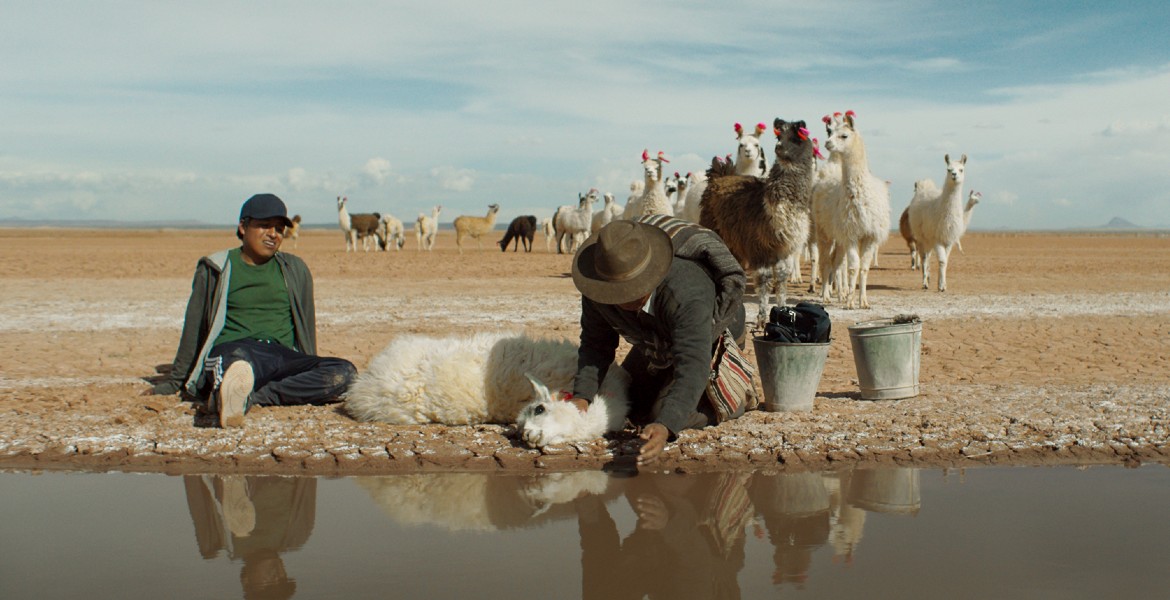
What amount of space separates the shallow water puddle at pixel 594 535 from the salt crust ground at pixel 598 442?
0.22 meters

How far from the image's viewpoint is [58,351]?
8.16 meters

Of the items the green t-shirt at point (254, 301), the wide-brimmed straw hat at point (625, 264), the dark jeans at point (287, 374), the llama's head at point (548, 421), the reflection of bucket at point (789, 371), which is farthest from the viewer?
the green t-shirt at point (254, 301)

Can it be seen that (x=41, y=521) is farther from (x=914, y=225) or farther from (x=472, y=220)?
(x=472, y=220)

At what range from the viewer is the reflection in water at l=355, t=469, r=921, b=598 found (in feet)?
10.4

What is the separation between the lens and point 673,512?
3.79 metres

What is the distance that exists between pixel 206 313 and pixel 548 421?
7.92 ft

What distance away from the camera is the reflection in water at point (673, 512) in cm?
317

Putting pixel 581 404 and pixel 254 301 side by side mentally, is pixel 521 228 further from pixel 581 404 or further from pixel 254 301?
pixel 581 404

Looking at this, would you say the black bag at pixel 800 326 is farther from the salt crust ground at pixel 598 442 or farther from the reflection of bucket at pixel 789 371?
the salt crust ground at pixel 598 442

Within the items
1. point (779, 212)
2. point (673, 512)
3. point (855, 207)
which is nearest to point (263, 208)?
point (673, 512)

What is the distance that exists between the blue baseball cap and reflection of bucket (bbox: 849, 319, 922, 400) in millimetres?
3450

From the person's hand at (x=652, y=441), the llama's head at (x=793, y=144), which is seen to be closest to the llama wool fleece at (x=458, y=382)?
the person's hand at (x=652, y=441)

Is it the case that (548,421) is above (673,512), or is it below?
above

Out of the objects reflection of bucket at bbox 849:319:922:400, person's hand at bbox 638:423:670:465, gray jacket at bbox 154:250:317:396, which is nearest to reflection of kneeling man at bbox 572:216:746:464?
person's hand at bbox 638:423:670:465
